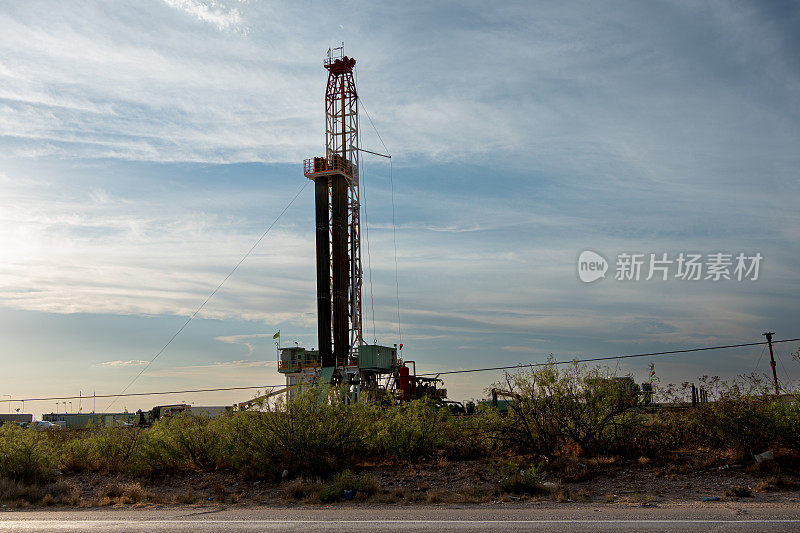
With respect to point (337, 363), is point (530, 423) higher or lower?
lower

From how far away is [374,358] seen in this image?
44812mm

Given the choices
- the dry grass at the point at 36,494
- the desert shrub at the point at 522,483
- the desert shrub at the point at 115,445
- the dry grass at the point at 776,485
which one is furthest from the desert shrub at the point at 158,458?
the dry grass at the point at 776,485

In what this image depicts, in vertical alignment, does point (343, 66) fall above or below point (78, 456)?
above

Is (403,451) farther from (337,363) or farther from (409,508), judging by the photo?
(337,363)

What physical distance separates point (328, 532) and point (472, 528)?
7.06 feet

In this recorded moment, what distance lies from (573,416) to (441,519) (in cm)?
603

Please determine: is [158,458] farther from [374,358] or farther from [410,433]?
[374,358]

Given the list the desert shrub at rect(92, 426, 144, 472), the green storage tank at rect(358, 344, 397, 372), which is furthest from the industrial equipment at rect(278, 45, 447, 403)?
the desert shrub at rect(92, 426, 144, 472)

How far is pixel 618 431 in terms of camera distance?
15508 millimetres

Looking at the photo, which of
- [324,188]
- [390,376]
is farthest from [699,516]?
[324,188]

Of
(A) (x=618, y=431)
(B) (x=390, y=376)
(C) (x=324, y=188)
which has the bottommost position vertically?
(A) (x=618, y=431)

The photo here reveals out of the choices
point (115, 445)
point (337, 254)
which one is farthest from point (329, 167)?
point (115, 445)

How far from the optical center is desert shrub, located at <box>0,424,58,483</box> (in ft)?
57.9

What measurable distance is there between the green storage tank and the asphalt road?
1242 inches
